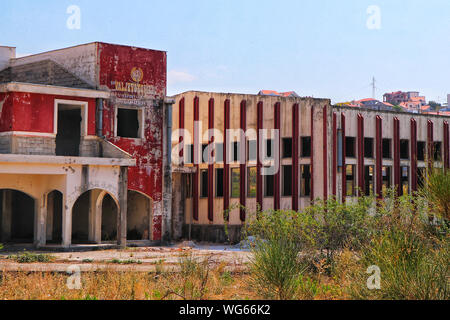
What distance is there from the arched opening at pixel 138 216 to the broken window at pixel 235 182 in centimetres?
408

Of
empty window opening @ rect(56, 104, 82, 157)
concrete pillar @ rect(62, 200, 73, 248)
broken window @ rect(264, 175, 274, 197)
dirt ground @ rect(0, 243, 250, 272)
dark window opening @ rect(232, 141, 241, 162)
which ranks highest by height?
empty window opening @ rect(56, 104, 82, 157)

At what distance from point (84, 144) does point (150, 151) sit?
3.10 m

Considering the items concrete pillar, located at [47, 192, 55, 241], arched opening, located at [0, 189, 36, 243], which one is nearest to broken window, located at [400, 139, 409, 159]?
concrete pillar, located at [47, 192, 55, 241]

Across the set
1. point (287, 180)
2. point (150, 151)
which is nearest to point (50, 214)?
point (150, 151)

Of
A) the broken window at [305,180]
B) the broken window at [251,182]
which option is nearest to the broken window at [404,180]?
the broken window at [305,180]

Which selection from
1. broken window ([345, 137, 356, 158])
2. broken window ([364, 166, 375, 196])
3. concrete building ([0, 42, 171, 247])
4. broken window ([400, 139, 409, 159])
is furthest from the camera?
broken window ([400, 139, 409, 159])

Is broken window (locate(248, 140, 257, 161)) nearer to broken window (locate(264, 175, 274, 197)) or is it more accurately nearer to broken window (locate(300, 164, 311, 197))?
broken window (locate(264, 175, 274, 197))

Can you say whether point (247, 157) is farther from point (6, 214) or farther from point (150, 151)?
point (6, 214)

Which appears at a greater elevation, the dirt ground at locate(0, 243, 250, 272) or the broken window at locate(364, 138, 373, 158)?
the broken window at locate(364, 138, 373, 158)

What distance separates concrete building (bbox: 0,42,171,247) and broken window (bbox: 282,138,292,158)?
5.94m

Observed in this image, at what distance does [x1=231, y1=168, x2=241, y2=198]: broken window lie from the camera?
2991cm
